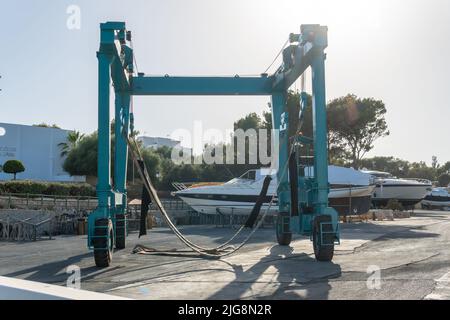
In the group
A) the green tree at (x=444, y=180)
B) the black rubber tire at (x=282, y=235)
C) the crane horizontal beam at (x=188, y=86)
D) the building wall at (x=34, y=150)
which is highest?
the building wall at (x=34, y=150)

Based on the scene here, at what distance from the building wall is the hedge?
27.5 meters

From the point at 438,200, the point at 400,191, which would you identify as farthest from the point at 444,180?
the point at 400,191

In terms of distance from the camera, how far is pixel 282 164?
571 inches

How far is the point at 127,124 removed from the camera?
12.6m

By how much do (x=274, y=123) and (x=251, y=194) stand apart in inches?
416

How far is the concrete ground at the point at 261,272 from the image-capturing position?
6.75m

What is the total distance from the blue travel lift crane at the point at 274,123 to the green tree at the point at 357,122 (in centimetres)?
3531

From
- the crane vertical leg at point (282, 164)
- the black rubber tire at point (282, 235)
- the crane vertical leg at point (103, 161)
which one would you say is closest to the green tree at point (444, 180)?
the crane vertical leg at point (282, 164)

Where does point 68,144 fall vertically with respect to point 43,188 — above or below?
above

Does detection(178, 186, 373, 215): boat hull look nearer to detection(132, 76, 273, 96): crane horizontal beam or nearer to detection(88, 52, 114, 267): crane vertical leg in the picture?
detection(132, 76, 273, 96): crane horizontal beam

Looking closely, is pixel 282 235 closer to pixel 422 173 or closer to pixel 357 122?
pixel 357 122

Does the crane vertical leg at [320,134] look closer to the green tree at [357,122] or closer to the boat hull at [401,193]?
the boat hull at [401,193]
